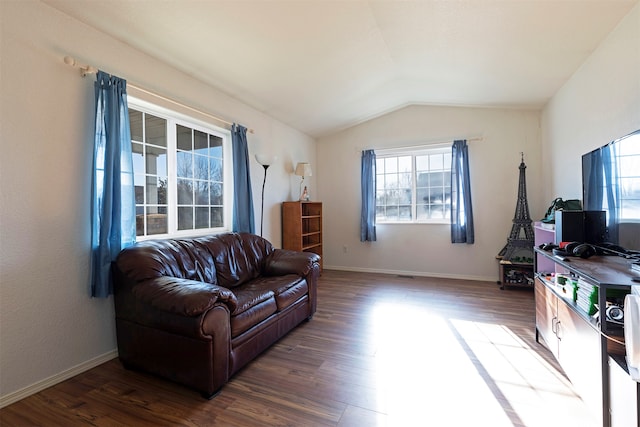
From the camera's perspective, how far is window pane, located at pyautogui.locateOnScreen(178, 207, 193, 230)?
294cm

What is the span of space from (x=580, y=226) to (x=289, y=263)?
2477mm

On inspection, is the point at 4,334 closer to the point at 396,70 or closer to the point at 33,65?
the point at 33,65

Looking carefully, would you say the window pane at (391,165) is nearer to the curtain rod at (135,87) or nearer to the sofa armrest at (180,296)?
the curtain rod at (135,87)

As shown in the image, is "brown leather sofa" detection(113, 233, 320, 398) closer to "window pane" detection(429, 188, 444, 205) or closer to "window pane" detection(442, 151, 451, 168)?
"window pane" detection(429, 188, 444, 205)

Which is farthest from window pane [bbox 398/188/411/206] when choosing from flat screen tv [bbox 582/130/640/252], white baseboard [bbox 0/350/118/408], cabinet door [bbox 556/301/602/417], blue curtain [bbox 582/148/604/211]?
white baseboard [bbox 0/350/118/408]

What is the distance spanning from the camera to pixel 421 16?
242 centimetres

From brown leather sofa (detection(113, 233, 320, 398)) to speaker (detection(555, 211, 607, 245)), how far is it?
7.33ft

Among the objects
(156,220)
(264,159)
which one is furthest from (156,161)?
(264,159)

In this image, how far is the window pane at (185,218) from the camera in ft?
9.64

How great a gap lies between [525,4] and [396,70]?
1547 millimetres

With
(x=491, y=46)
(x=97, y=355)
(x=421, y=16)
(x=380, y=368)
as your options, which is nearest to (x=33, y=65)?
(x=97, y=355)

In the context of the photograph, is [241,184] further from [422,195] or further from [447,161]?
[447,161]

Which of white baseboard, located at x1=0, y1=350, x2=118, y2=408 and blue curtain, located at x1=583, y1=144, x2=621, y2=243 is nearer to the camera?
white baseboard, located at x1=0, y1=350, x2=118, y2=408

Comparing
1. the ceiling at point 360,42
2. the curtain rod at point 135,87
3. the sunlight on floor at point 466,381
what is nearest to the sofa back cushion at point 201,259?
the curtain rod at point 135,87
